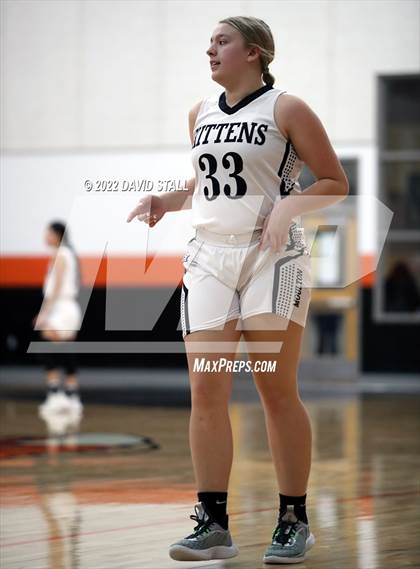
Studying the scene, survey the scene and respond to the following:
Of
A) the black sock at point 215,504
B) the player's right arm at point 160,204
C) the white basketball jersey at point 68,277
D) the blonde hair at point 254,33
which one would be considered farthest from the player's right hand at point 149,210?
the white basketball jersey at point 68,277

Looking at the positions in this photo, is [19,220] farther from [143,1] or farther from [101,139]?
[143,1]

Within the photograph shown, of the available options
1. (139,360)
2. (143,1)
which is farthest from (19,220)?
(143,1)

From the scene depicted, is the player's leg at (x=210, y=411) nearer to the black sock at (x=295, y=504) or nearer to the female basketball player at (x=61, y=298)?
the black sock at (x=295, y=504)

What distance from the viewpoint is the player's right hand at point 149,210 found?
4.68m

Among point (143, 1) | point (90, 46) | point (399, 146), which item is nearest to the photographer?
point (143, 1)

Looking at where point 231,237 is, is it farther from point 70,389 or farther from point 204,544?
point 70,389

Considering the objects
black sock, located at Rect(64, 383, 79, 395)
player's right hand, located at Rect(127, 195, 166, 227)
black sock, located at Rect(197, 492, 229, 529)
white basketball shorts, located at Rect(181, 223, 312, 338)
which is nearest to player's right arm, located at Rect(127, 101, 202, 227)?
player's right hand, located at Rect(127, 195, 166, 227)

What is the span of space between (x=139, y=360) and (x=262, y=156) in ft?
43.7

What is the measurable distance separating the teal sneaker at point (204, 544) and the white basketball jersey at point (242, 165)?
1.01 m

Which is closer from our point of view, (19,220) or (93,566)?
(93,566)

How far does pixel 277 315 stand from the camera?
4445mm

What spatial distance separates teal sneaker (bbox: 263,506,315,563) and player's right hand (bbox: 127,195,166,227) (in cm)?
115

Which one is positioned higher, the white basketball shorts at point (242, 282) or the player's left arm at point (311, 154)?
the player's left arm at point (311, 154)

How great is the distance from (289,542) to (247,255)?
1.01 metres
